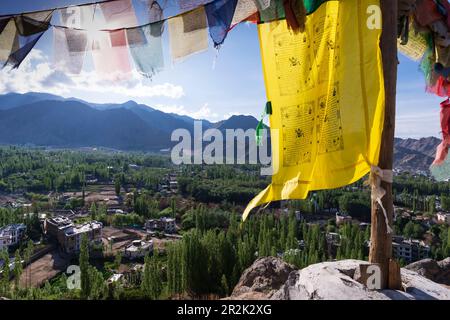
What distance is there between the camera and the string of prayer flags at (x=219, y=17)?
2625mm

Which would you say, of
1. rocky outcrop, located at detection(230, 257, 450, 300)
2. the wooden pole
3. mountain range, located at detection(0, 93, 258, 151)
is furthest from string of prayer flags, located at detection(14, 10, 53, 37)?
mountain range, located at detection(0, 93, 258, 151)

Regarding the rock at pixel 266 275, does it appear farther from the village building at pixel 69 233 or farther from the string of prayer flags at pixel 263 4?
the village building at pixel 69 233

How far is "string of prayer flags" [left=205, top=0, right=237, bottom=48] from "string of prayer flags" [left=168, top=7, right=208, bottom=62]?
6 centimetres

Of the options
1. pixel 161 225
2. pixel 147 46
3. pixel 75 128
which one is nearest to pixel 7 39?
pixel 147 46

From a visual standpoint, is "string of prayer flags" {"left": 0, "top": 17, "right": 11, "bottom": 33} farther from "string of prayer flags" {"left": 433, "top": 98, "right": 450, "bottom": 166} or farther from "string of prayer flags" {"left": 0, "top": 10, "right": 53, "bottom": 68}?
"string of prayer flags" {"left": 433, "top": 98, "right": 450, "bottom": 166}

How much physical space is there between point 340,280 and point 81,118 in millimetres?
183292

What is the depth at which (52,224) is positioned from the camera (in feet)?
90.8

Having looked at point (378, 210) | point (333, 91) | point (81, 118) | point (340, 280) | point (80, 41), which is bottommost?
point (340, 280)

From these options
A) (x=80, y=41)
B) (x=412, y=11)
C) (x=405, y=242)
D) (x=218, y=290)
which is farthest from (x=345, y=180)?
(x=405, y=242)

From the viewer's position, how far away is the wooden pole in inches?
87.2

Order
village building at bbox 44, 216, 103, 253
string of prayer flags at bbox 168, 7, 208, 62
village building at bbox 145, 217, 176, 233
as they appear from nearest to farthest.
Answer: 1. string of prayer flags at bbox 168, 7, 208, 62
2. village building at bbox 44, 216, 103, 253
3. village building at bbox 145, 217, 176, 233

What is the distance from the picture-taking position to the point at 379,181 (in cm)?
214

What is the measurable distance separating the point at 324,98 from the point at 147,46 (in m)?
1.68

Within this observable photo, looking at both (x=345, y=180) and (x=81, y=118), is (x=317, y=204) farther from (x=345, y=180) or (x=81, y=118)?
(x=81, y=118)
